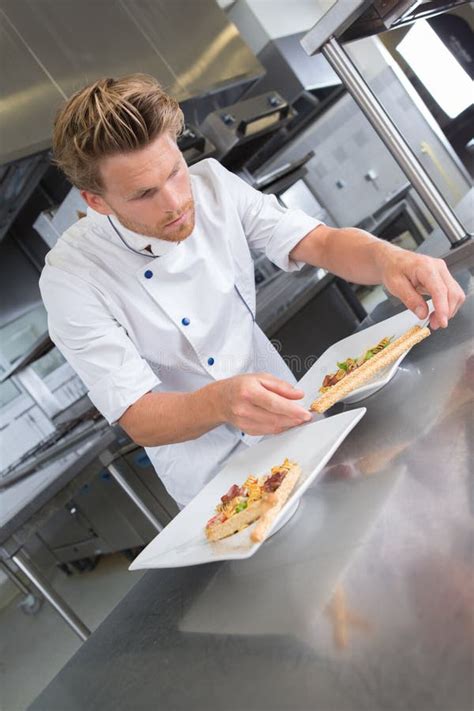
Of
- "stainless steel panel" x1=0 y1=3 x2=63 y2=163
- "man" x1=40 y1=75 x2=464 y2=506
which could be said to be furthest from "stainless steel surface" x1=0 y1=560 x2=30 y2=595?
"stainless steel panel" x1=0 y1=3 x2=63 y2=163

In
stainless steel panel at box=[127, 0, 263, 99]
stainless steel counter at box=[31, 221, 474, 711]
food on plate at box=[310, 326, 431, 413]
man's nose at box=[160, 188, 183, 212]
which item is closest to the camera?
stainless steel counter at box=[31, 221, 474, 711]

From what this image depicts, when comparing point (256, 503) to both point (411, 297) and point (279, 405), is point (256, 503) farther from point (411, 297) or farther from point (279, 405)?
point (411, 297)

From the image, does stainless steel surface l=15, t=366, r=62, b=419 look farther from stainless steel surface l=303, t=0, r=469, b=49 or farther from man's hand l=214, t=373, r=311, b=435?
man's hand l=214, t=373, r=311, b=435

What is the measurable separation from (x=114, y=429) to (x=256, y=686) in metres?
1.81

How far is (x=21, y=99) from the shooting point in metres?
2.58

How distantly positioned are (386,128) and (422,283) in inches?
22.4

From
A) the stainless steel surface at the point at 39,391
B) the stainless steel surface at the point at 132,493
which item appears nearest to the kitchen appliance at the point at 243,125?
the stainless steel surface at the point at 39,391

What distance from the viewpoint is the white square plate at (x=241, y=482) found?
2.84 ft

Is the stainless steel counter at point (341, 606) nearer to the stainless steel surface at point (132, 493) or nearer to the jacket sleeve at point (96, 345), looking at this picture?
the jacket sleeve at point (96, 345)

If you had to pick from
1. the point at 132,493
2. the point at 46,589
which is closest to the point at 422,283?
the point at 46,589

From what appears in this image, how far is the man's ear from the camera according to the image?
1.30 meters

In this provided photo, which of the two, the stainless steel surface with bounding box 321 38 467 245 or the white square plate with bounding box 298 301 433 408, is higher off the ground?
the stainless steel surface with bounding box 321 38 467 245

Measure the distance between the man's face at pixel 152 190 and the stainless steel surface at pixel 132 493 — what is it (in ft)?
4.60

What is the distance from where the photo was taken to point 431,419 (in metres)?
0.97
